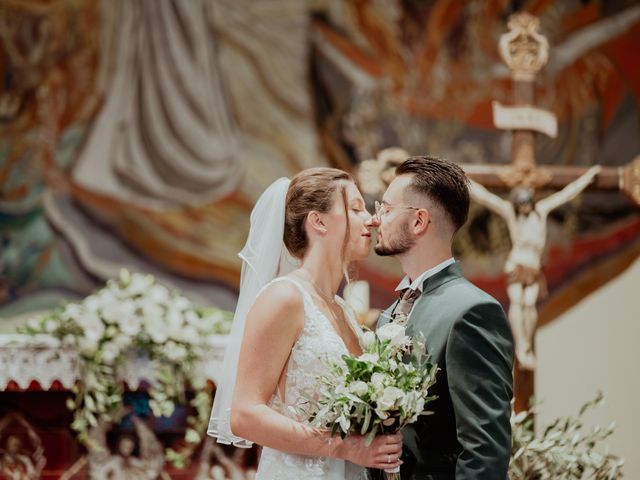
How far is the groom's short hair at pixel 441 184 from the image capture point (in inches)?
128

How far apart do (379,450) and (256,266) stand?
1.00 meters

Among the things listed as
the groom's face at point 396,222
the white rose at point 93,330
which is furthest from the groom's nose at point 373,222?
the white rose at point 93,330

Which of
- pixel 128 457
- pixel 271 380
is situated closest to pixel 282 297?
pixel 271 380

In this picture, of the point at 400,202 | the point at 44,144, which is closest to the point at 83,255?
the point at 44,144

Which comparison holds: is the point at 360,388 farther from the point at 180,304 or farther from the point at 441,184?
the point at 180,304

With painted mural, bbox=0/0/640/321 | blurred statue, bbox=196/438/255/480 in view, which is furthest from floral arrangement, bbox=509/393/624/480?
painted mural, bbox=0/0/640/321

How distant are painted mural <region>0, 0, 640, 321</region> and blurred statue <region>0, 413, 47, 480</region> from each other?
3.19 meters

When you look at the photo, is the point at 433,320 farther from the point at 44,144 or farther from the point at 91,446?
the point at 44,144

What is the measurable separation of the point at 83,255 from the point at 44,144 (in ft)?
3.21

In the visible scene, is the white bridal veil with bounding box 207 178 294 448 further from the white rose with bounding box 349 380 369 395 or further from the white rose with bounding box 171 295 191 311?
the white rose with bounding box 171 295 191 311

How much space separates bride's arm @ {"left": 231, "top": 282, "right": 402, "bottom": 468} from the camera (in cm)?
318

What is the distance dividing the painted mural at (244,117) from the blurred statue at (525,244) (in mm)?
2419

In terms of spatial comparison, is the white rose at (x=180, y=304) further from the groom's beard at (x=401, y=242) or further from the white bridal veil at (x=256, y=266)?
the groom's beard at (x=401, y=242)

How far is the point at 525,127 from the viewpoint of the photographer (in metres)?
5.50
